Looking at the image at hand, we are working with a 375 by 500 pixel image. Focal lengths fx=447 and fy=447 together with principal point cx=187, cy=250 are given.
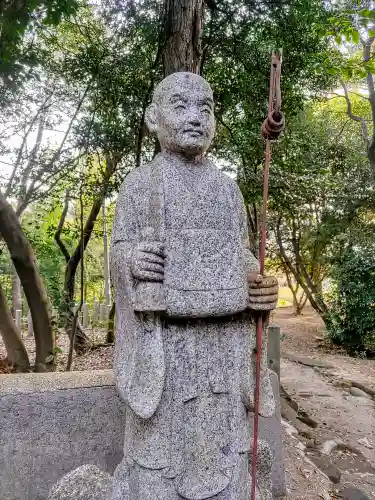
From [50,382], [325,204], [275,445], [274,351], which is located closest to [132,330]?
[50,382]

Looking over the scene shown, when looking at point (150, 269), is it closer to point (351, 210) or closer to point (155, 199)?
point (155, 199)

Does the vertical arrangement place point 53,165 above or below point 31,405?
above

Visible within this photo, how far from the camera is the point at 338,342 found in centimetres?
1109

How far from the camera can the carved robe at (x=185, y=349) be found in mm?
1896

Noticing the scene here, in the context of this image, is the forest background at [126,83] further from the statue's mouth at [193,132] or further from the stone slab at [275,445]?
the stone slab at [275,445]

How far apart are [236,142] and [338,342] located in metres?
6.74

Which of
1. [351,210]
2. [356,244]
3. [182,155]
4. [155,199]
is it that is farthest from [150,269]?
[351,210]

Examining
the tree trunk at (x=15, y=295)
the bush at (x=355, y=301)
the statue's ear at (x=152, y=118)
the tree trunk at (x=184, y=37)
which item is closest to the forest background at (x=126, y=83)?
the tree trunk at (x=184, y=37)

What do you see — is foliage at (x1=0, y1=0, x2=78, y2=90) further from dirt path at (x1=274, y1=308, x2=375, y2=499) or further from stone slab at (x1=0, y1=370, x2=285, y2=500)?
dirt path at (x1=274, y1=308, x2=375, y2=499)

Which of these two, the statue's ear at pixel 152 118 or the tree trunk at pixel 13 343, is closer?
Answer: the statue's ear at pixel 152 118

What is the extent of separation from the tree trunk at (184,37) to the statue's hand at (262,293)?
9.80 ft

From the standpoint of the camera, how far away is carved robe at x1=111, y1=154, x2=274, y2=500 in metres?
1.90

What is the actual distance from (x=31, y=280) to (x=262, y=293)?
426 centimetres

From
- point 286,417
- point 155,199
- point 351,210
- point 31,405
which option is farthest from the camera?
point 351,210
